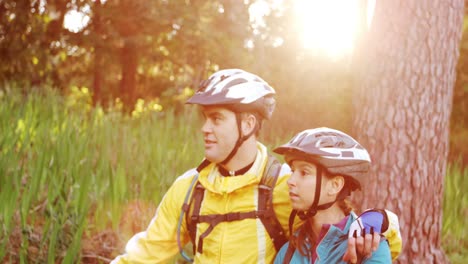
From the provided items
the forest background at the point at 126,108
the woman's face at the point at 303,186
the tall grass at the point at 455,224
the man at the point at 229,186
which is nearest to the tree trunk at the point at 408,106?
the forest background at the point at 126,108

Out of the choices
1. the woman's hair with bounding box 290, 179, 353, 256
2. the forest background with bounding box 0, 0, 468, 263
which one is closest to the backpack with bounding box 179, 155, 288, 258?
the woman's hair with bounding box 290, 179, 353, 256

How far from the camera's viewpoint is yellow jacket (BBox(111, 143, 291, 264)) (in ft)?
9.24

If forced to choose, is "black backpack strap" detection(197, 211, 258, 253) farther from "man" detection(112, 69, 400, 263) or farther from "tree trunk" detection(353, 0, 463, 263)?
"tree trunk" detection(353, 0, 463, 263)

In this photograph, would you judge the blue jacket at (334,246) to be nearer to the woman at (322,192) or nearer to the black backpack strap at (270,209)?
the woman at (322,192)

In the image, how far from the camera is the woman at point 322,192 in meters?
2.62

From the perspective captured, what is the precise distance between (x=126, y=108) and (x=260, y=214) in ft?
27.2

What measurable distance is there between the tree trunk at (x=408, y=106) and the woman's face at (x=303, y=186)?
2.06 meters

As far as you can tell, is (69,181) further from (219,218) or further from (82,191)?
(219,218)

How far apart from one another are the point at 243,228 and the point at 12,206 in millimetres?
1642

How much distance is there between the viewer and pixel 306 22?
10.3 metres

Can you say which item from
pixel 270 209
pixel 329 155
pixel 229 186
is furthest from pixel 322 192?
pixel 229 186

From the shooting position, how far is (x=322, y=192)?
105 inches

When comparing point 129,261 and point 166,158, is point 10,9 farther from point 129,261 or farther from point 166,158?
point 129,261

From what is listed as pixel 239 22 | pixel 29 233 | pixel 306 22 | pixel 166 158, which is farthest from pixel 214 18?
pixel 29 233
